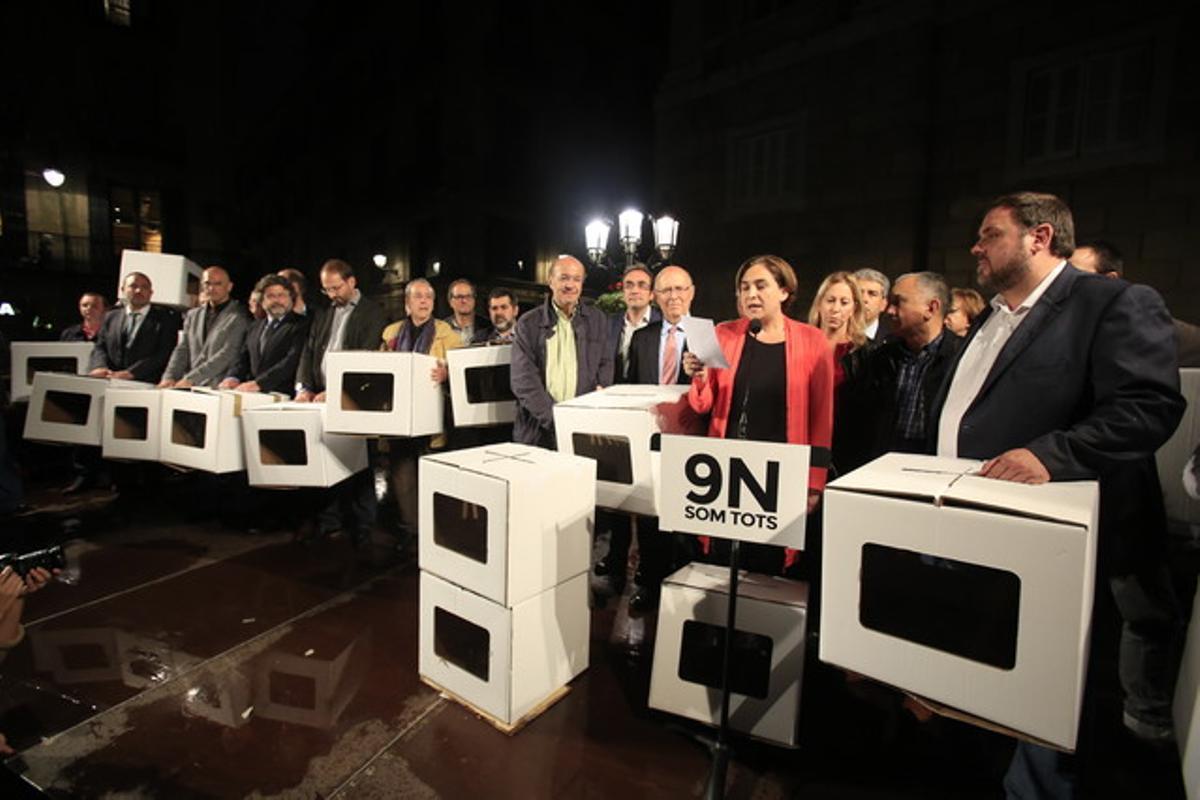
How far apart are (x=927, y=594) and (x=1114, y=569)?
4.71 ft

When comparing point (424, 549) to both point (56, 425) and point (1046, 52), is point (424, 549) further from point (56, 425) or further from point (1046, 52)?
point (1046, 52)

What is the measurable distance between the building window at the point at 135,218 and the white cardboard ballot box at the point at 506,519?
68.0 feet

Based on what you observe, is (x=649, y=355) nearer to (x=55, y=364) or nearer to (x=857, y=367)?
(x=857, y=367)

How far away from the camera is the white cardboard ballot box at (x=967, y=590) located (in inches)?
48.0

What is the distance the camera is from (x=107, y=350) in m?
5.43

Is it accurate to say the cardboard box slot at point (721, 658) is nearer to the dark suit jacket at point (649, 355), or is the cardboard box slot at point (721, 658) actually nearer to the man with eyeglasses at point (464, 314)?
the dark suit jacket at point (649, 355)

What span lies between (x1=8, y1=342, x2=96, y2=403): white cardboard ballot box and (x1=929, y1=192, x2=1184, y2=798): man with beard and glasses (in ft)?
23.5

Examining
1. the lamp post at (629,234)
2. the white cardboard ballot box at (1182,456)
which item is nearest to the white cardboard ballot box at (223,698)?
the white cardboard ballot box at (1182,456)

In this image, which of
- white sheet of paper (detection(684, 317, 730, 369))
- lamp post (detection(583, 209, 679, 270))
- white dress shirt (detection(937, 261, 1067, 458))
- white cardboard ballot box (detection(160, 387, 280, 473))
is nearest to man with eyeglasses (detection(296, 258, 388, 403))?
white cardboard ballot box (detection(160, 387, 280, 473))

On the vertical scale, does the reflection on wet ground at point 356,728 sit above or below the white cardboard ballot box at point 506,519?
below

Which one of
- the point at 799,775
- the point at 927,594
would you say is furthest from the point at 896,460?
the point at 799,775

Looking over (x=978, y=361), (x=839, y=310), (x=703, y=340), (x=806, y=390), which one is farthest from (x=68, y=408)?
(x=978, y=361)

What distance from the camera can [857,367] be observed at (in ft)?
9.77

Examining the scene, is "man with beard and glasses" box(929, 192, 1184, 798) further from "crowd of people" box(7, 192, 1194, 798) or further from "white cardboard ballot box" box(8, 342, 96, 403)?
"white cardboard ballot box" box(8, 342, 96, 403)
